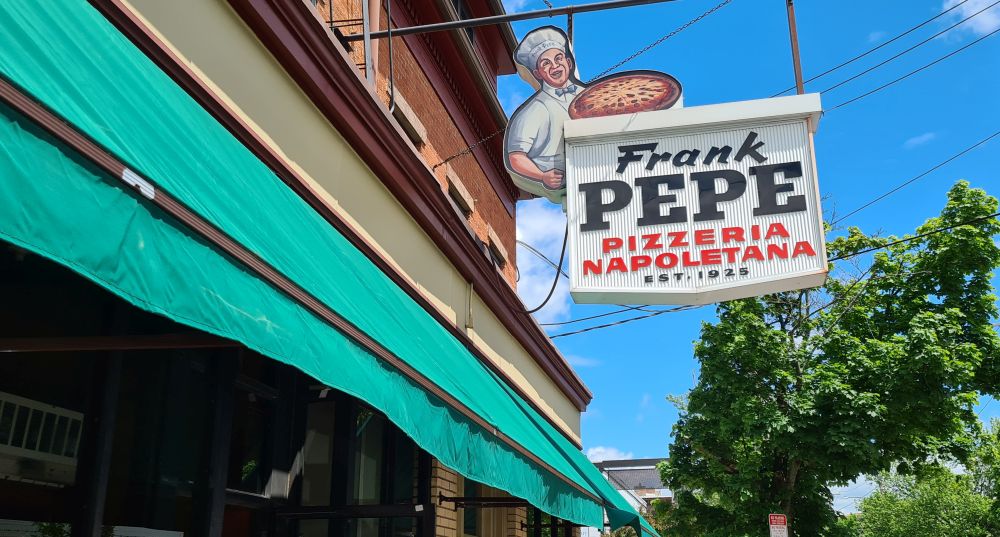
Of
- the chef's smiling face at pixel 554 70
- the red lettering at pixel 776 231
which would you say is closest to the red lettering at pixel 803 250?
the red lettering at pixel 776 231

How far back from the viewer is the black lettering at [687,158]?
7.96 meters

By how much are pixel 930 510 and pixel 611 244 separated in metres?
36.1

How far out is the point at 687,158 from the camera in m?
8.00

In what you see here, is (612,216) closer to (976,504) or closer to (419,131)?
(419,131)

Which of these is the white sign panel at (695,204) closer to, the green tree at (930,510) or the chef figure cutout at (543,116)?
the chef figure cutout at (543,116)

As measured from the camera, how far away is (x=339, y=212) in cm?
625

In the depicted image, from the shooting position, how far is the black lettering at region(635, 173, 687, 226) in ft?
25.7

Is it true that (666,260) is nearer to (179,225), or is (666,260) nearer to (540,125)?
(540,125)

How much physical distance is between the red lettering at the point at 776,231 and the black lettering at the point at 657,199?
755 millimetres

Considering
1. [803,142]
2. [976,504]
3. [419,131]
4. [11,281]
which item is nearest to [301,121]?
[11,281]

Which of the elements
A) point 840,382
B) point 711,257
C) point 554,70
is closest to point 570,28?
point 554,70

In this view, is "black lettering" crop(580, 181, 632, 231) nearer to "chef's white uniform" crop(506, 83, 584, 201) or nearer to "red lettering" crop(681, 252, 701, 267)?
"chef's white uniform" crop(506, 83, 584, 201)

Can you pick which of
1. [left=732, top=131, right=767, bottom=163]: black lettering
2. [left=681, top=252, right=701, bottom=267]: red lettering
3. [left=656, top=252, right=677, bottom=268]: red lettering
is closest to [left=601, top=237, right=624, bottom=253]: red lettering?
[left=656, top=252, right=677, bottom=268]: red lettering

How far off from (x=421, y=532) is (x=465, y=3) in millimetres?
8849
